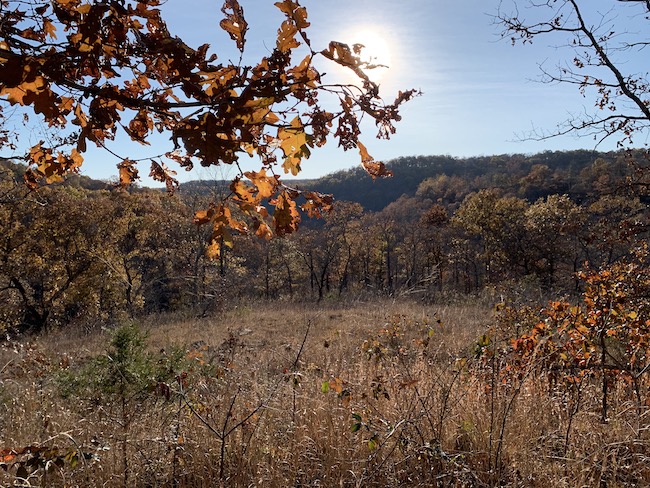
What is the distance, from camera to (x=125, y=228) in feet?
70.2

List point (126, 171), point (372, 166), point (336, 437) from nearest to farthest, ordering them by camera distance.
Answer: point (372, 166), point (126, 171), point (336, 437)

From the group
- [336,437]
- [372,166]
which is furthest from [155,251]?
[372,166]

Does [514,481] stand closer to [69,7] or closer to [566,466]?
[566,466]

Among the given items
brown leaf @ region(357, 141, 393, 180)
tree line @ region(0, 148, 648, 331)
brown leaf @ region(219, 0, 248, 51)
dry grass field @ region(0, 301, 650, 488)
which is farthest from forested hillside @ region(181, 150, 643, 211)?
brown leaf @ region(219, 0, 248, 51)

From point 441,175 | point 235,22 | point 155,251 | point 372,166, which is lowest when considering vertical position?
point 155,251

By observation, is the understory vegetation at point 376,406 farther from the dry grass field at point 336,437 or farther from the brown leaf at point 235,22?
the brown leaf at point 235,22

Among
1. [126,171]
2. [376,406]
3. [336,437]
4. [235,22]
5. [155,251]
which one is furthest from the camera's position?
[155,251]

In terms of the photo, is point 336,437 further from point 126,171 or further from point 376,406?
point 126,171

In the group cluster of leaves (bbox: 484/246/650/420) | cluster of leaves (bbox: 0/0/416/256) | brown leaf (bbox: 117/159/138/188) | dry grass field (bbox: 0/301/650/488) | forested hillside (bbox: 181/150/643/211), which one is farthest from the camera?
forested hillside (bbox: 181/150/643/211)

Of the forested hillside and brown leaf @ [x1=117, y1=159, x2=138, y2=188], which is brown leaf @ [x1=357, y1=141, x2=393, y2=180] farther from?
the forested hillside

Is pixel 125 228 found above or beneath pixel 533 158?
beneath

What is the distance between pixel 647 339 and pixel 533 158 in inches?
4156

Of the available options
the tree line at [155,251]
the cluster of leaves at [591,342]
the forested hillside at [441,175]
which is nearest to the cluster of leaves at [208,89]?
the cluster of leaves at [591,342]

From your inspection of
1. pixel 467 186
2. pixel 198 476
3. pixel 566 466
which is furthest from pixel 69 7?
pixel 467 186
